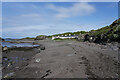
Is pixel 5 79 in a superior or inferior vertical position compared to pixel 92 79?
inferior

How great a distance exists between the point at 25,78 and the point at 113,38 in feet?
90.9

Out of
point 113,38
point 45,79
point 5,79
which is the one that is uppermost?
point 113,38

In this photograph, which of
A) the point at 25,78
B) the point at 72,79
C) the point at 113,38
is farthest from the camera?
the point at 113,38

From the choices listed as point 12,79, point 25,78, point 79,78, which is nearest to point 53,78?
point 79,78

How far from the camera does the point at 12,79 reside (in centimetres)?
729

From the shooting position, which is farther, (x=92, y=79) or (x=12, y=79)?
(x=12, y=79)

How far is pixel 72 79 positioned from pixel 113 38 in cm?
2620

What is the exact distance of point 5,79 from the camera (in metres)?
7.38

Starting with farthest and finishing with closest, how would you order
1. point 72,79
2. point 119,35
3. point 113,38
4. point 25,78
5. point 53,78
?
point 113,38 → point 119,35 → point 25,78 → point 53,78 → point 72,79

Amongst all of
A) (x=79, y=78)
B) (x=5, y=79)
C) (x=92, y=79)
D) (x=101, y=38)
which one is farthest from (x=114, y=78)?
(x=101, y=38)

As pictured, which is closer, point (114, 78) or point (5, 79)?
point (114, 78)

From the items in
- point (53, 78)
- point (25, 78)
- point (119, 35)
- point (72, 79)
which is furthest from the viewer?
point (119, 35)

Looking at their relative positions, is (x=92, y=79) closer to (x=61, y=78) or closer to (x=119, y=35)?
(x=61, y=78)

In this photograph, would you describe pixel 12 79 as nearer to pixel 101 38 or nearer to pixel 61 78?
pixel 61 78
